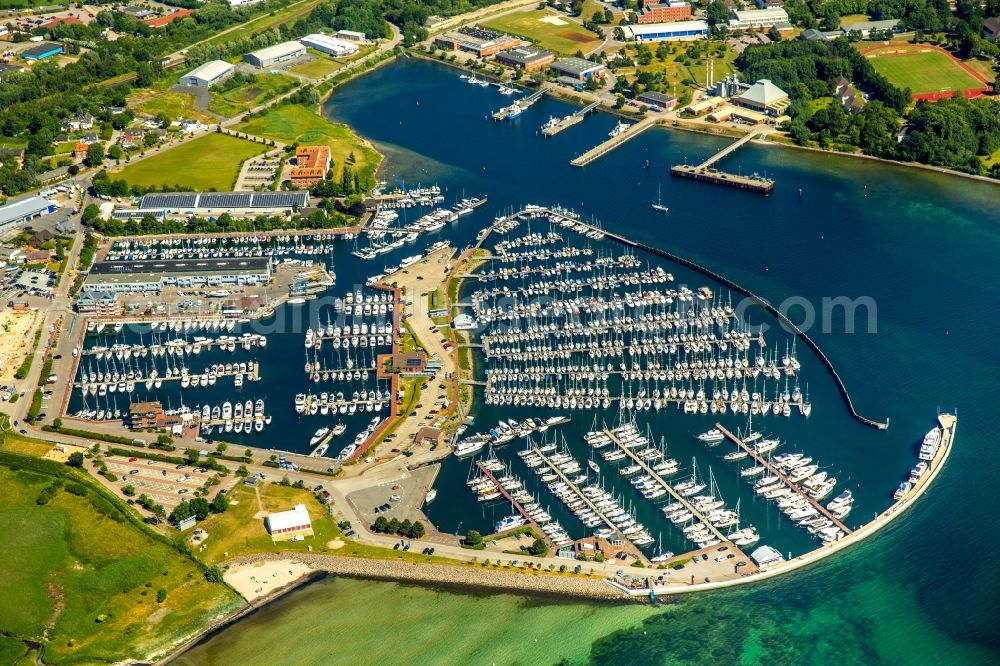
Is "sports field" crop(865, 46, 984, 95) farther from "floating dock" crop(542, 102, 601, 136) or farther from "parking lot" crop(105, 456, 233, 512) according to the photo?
"parking lot" crop(105, 456, 233, 512)

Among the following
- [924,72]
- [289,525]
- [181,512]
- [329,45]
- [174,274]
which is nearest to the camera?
[289,525]

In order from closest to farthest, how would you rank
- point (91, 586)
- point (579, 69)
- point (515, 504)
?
point (91, 586), point (515, 504), point (579, 69)

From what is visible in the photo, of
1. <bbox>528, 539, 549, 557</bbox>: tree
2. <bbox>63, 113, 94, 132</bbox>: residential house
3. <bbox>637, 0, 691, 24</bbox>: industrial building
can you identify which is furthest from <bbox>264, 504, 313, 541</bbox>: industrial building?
<bbox>637, 0, 691, 24</bbox>: industrial building

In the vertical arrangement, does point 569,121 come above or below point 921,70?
below

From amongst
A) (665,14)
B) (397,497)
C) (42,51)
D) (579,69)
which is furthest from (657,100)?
(42,51)

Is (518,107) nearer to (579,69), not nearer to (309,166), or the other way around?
(579,69)

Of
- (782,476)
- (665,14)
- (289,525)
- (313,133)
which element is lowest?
(289,525)

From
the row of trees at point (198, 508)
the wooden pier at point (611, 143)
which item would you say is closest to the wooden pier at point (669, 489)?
the row of trees at point (198, 508)

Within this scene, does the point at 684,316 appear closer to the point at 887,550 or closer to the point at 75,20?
the point at 887,550
